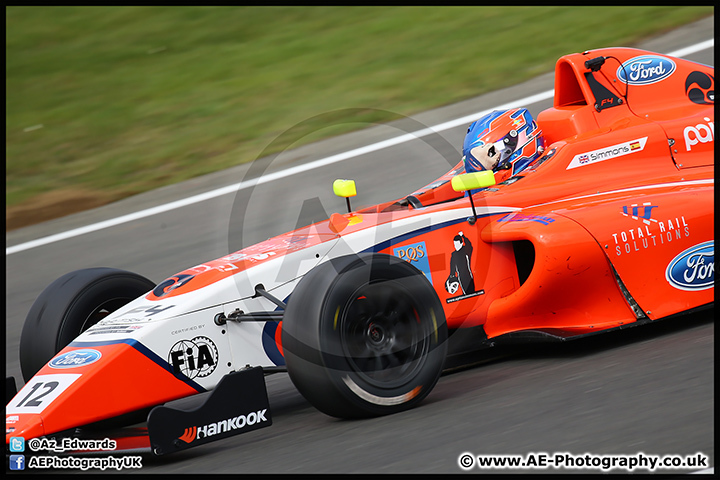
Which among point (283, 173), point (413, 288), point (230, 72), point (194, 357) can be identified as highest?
point (230, 72)

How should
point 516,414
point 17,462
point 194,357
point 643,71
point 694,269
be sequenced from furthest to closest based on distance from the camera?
point 643,71, point 694,269, point 194,357, point 516,414, point 17,462

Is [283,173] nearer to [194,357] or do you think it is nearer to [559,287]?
[559,287]

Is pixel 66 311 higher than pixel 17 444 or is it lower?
higher

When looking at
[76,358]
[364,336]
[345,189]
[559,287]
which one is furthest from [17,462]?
[559,287]

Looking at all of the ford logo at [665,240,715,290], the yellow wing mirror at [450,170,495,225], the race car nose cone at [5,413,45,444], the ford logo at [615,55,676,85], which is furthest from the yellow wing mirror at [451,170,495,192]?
the race car nose cone at [5,413,45,444]

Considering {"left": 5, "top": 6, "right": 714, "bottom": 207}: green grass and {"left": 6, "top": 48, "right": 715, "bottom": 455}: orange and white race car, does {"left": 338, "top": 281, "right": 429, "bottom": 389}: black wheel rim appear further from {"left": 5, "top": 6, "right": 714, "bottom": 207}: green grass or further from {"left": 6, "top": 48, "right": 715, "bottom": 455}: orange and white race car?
{"left": 5, "top": 6, "right": 714, "bottom": 207}: green grass

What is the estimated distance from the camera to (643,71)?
19.5ft

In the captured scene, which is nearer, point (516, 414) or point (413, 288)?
point (516, 414)

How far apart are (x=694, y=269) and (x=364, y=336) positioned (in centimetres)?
197

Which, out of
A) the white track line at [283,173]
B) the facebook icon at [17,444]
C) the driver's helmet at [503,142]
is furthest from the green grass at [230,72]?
the facebook icon at [17,444]

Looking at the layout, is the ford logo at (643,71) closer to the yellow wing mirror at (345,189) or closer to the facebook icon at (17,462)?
the yellow wing mirror at (345,189)

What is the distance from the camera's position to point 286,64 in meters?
12.4

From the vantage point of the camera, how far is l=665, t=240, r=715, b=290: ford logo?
16.2 ft

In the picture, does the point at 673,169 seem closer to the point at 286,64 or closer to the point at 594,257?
the point at 594,257
